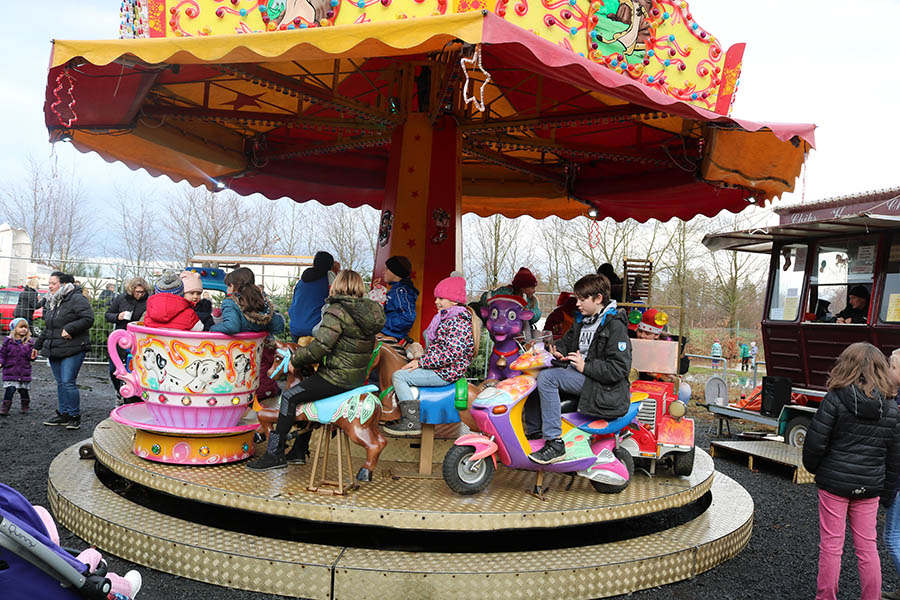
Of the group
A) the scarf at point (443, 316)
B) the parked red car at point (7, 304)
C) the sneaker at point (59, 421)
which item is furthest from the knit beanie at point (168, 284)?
the parked red car at point (7, 304)

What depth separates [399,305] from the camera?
566cm

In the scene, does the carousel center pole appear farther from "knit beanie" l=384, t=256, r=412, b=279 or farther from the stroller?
the stroller

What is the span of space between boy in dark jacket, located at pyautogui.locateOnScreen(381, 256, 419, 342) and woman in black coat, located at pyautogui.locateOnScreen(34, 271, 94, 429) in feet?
12.7

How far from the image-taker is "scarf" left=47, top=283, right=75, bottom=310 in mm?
7391

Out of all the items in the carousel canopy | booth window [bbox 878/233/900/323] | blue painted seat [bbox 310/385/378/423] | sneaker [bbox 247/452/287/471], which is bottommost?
sneaker [bbox 247/452/287/471]

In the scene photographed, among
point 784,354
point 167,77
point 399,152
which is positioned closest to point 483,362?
point 784,354

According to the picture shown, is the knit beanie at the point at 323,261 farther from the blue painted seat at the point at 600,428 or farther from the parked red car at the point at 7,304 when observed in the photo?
the parked red car at the point at 7,304

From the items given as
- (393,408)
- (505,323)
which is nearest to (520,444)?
(393,408)

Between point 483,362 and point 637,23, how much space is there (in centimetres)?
898

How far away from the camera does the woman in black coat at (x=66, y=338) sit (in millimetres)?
7211

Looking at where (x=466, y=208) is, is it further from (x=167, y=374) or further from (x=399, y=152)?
(x=167, y=374)

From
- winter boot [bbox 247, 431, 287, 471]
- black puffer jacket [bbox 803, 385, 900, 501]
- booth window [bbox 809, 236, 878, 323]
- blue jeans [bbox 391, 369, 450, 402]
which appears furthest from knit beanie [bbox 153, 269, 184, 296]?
booth window [bbox 809, 236, 878, 323]

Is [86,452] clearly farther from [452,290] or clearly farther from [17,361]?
[17,361]

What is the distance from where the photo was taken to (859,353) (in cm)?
344
